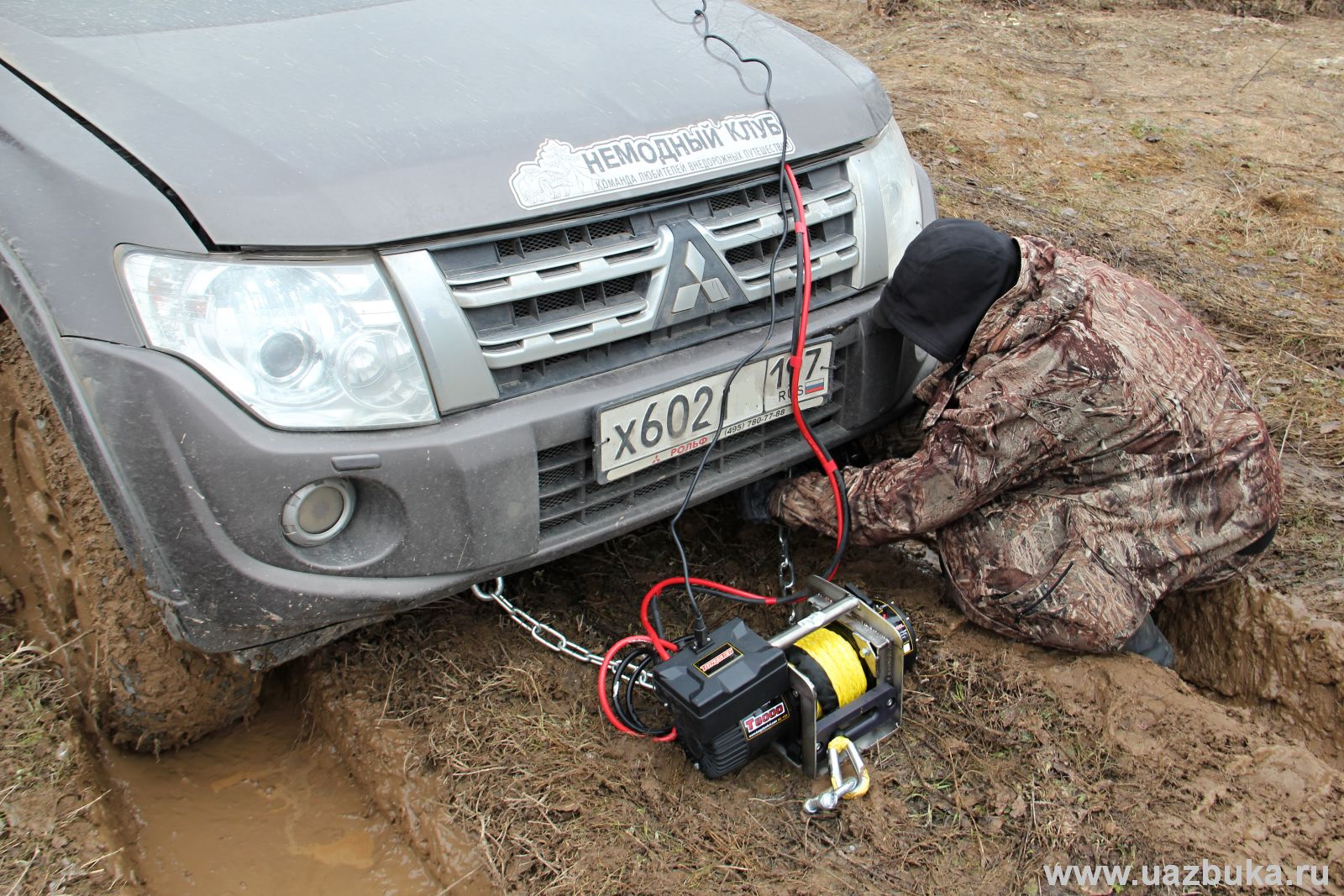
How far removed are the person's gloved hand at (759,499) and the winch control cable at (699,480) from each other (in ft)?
0.75

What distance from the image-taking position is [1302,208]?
5.21 meters

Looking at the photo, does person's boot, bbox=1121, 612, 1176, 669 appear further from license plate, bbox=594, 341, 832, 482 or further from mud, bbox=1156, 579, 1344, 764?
license plate, bbox=594, 341, 832, 482

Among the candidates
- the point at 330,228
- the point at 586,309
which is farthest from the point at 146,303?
the point at 586,309

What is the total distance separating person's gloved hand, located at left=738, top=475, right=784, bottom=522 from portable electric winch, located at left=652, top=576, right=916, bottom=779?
17.8 inches

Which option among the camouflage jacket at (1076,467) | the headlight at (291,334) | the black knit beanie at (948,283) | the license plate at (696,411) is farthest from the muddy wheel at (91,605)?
the black knit beanie at (948,283)

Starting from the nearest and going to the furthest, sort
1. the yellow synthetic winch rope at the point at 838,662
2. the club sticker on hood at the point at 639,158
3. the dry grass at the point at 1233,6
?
the club sticker on hood at the point at 639,158 < the yellow synthetic winch rope at the point at 838,662 < the dry grass at the point at 1233,6

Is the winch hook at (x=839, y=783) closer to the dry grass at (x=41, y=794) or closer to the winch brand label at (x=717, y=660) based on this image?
the winch brand label at (x=717, y=660)

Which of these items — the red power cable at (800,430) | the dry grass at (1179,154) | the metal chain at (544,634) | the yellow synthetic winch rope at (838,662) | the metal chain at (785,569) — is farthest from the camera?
the dry grass at (1179,154)

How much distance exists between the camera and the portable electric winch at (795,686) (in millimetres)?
2275

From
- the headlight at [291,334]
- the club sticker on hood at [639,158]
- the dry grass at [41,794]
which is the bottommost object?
the dry grass at [41,794]

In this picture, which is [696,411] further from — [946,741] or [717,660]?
[946,741]

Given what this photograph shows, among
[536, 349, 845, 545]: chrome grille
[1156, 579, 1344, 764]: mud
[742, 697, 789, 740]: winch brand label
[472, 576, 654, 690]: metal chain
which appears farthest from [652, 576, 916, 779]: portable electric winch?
[1156, 579, 1344, 764]: mud

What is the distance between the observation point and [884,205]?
279 cm

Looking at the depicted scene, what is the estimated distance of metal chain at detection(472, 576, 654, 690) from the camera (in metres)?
2.62
